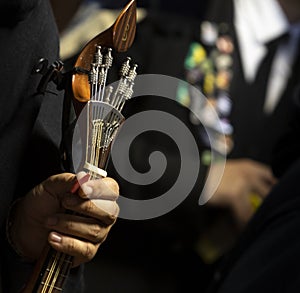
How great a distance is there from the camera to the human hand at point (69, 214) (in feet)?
1.55

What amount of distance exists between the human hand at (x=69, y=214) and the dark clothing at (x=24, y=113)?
0.03 metres

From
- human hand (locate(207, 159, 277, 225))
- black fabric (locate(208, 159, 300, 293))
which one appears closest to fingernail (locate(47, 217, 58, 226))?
black fabric (locate(208, 159, 300, 293))

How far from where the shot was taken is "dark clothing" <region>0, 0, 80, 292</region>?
1.65 ft

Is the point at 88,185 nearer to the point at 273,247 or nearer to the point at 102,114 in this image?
the point at 102,114

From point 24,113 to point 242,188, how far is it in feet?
3.12

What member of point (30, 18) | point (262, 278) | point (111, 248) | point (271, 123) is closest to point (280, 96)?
point (271, 123)

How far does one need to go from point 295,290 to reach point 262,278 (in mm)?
59

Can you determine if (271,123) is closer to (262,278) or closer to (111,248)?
(111,248)

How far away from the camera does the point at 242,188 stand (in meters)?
1.42

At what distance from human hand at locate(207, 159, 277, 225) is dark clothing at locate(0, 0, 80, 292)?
893 mm

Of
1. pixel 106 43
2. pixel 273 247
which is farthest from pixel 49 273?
pixel 273 247

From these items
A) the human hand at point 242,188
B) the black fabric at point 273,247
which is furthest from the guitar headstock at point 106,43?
the human hand at point 242,188

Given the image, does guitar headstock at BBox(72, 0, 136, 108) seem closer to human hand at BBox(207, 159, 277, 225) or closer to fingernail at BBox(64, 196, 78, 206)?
fingernail at BBox(64, 196, 78, 206)

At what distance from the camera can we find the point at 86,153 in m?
0.48
